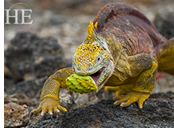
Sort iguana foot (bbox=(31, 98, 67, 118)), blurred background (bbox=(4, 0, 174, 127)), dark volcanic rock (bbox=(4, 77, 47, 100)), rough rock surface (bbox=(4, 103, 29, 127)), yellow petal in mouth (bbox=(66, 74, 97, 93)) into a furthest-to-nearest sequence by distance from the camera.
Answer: dark volcanic rock (bbox=(4, 77, 47, 100)) < blurred background (bbox=(4, 0, 174, 127)) < rough rock surface (bbox=(4, 103, 29, 127)) < iguana foot (bbox=(31, 98, 67, 118)) < yellow petal in mouth (bbox=(66, 74, 97, 93))

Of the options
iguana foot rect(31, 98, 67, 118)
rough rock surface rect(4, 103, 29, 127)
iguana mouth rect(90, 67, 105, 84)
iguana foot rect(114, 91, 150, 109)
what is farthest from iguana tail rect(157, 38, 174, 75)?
rough rock surface rect(4, 103, 29, 127)

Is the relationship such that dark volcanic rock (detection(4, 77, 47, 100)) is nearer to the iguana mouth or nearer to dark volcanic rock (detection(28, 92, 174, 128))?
Answer: dark volcanic rock (detection(28, 92, 174, 128))

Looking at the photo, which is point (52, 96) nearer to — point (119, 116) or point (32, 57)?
point (119, 116)

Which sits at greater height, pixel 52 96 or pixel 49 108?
pixel 52 96

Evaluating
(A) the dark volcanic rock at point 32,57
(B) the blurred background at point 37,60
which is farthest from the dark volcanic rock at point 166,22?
(A) the dark volcanic rock at point 32,57

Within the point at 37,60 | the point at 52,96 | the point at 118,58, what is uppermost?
the point at 37,60

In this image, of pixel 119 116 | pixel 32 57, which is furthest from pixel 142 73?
pixel 32 57

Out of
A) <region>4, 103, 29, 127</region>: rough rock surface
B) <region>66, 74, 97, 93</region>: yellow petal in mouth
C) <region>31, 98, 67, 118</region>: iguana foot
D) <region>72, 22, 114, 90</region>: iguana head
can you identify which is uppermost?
<region>72, 22, 114, 90</region>: iguana head
